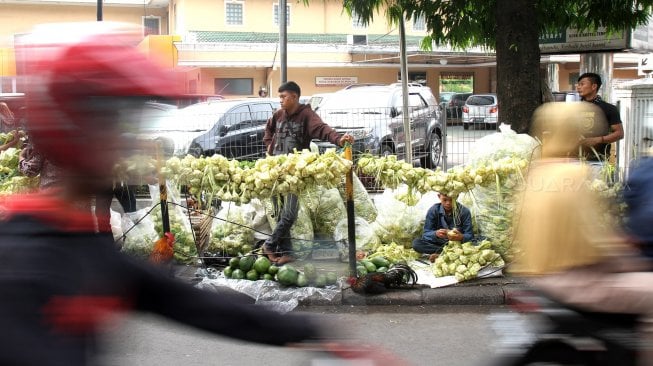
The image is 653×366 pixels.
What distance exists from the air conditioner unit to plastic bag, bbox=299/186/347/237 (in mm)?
30012

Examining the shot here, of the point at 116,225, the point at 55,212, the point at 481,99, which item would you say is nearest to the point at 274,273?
the point at 116,225

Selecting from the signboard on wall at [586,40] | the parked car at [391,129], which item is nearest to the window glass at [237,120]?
the parked car at [391,129]

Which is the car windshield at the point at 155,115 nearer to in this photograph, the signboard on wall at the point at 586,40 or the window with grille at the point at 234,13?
the signboard on wall at the point at 586,40

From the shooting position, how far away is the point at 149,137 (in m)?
1.87

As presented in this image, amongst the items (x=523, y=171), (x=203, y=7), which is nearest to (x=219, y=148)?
(x=523, y=171)

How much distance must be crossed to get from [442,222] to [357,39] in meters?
31.8

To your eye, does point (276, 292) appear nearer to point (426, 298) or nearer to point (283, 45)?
point (426, 298)

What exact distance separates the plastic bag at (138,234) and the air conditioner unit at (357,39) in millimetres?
30306

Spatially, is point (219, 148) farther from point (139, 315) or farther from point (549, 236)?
point (139, 315)

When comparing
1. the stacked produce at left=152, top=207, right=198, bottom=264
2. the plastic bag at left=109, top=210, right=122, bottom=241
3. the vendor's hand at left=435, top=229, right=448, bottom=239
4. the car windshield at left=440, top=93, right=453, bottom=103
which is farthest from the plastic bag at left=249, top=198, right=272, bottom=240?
the car windshield at left=440, top=93, right=453, bottom=103

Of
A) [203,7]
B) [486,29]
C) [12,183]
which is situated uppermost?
[203,7]

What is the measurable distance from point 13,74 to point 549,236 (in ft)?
7.40

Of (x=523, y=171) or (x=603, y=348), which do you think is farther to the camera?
(x=523, y=171)

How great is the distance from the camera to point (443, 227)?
752 cm
